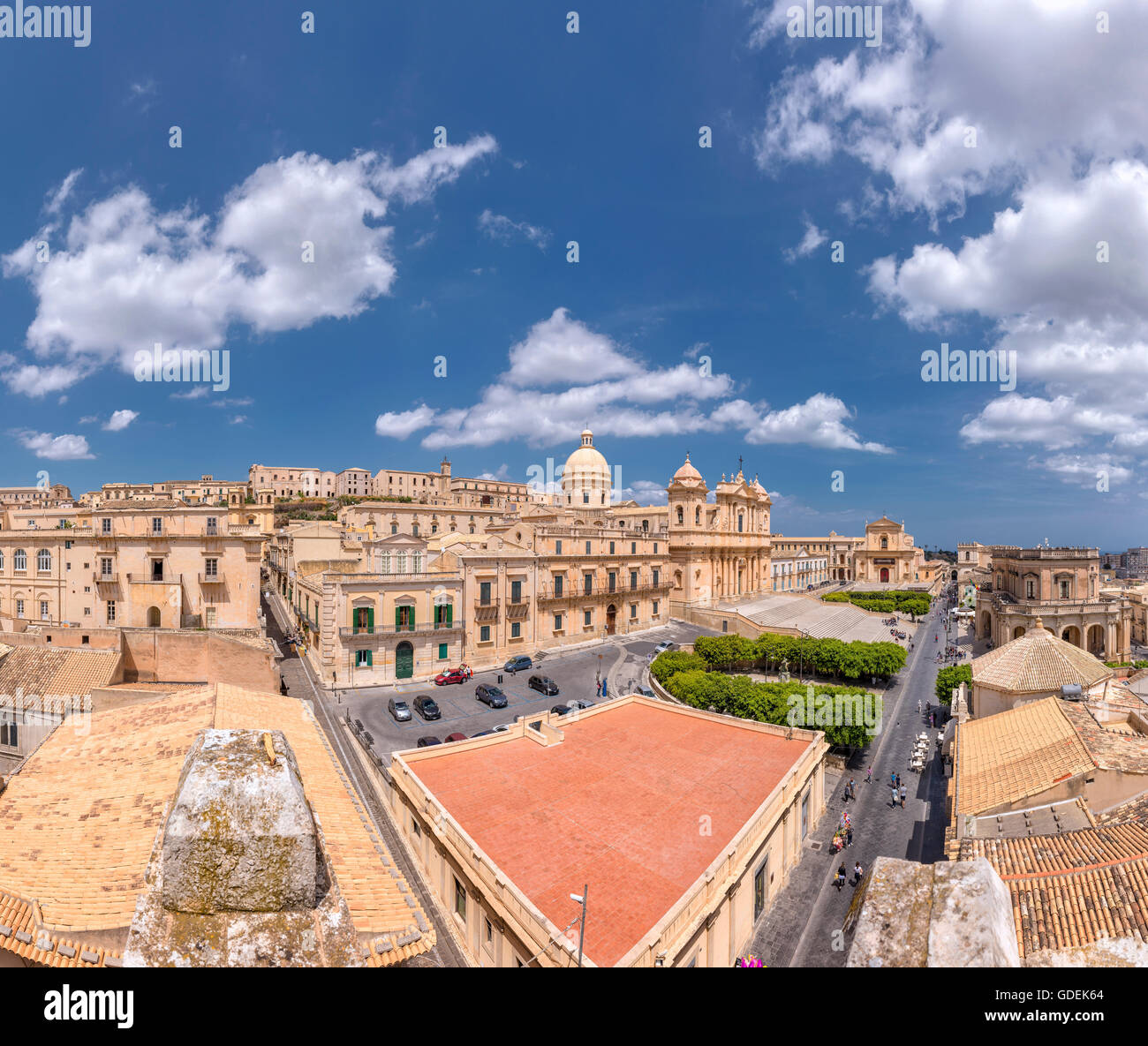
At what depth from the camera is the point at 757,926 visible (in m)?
15.0

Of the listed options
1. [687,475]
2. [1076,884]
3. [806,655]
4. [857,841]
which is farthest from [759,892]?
[687,475]

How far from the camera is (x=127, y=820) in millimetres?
11828

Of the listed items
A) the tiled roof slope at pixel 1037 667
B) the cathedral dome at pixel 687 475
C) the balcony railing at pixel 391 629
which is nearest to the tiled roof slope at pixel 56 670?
the balcony railing at pixel 391 629

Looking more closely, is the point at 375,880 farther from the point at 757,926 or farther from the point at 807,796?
the point at 807,796

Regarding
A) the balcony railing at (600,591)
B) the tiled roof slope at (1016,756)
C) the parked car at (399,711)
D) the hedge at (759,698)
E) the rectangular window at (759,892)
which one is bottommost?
the rectangular window at (759,892)

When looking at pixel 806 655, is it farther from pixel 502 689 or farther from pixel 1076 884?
pixel 1076 884

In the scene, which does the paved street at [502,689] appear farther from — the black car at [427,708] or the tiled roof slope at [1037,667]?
the tiled roof slope at [1037,667]

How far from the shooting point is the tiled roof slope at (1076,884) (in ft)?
23.5

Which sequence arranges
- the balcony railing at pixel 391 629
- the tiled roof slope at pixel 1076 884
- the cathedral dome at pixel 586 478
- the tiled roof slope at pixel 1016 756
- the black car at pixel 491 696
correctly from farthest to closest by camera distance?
the cathedral dome at pixel 586 478 → the balcony railing at pixel 391 629 → the black car at pixel 491 696 → the tiled roof slope at pixel 1016 756 → the tiled roof slope at pixel 1076 884

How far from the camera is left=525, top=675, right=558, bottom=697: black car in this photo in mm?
33156

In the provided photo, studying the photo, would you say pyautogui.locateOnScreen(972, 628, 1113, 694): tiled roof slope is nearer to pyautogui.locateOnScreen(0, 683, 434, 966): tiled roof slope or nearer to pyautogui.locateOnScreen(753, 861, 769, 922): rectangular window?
pyautogui.locateOnScreen(753, 861, 769, 922): rectangular window

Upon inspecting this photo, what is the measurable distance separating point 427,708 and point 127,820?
17.4 metres

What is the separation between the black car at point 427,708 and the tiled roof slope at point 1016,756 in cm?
2122

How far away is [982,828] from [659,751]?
8757 millimetres
